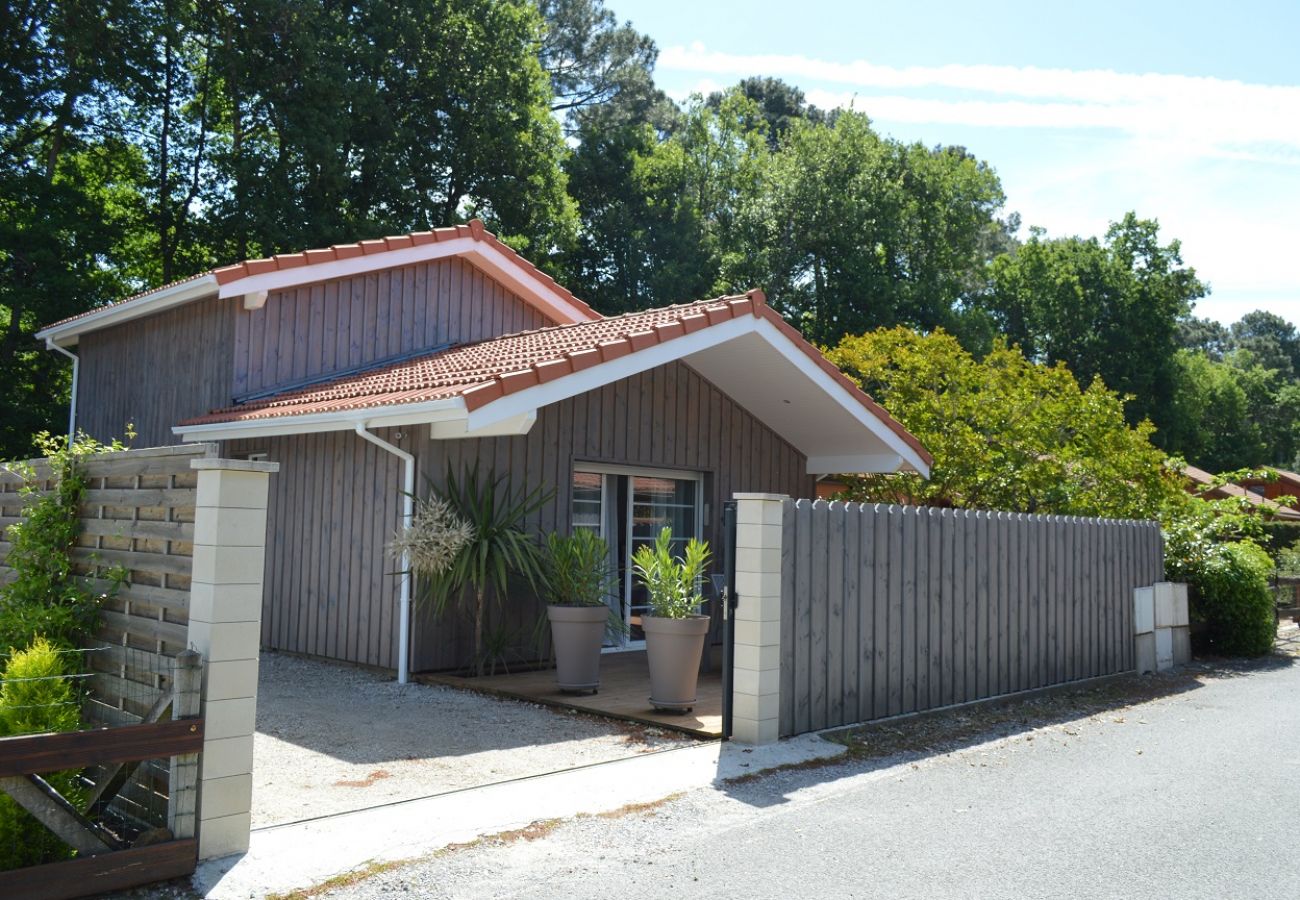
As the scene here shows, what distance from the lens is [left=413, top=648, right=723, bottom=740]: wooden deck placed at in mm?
7727

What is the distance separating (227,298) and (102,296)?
1134cm

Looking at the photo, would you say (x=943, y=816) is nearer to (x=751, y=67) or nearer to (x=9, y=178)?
(x=9, y=178)

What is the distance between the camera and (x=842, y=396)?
36.9ft

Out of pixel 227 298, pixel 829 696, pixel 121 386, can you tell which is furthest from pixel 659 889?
pixel 121 386

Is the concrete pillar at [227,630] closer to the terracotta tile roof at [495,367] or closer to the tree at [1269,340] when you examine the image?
the terracotta tile roof at [495,367]

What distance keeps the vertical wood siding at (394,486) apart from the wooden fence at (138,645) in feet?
13.0

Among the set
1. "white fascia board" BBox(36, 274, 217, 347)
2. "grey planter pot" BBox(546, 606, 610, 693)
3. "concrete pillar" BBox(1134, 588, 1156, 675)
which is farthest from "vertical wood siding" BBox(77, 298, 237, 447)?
"concrete pillar" BBox(1134, 588, 1156, 675)

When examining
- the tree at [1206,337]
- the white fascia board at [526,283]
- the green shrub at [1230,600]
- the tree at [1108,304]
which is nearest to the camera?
the green shrub at [1230,600]

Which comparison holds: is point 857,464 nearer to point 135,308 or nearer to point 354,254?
point 354,254

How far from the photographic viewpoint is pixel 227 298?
12055 millimetres

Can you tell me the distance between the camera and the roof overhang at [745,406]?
8688 mm

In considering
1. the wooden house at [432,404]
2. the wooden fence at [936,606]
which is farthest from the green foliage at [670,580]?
the wooden house at [432,404]

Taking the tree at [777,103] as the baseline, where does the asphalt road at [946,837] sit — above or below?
below

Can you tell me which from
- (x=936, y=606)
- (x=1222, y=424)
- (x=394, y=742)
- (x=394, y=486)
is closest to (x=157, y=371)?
(x=394, y=486)
